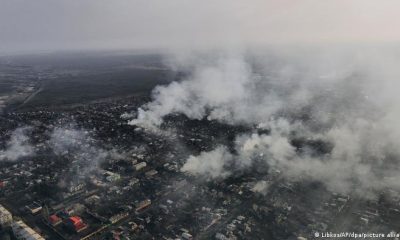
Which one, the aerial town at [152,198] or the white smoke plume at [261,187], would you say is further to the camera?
the white smoke plume at [261,187]

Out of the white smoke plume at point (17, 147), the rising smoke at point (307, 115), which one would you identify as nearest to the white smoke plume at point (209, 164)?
Answer: the rising smoke at point (307, 115)

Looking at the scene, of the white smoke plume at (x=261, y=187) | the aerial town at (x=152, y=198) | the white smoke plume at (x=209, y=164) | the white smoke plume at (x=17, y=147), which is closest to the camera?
the aerial town at (x=152, y=198)

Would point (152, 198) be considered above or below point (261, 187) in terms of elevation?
below

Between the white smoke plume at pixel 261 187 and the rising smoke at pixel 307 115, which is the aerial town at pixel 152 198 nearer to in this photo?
the white smoke plume at pixel 261 187

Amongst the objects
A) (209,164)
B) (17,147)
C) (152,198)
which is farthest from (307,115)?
(17,147)

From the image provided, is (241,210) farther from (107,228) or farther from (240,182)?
(107,228)

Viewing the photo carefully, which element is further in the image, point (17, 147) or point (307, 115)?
point (307, 115)

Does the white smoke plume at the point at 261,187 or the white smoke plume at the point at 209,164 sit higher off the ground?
the white smoke plume at the point at 209,164

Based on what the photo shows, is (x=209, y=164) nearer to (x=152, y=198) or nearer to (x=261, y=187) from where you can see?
(x=261, y=187)
